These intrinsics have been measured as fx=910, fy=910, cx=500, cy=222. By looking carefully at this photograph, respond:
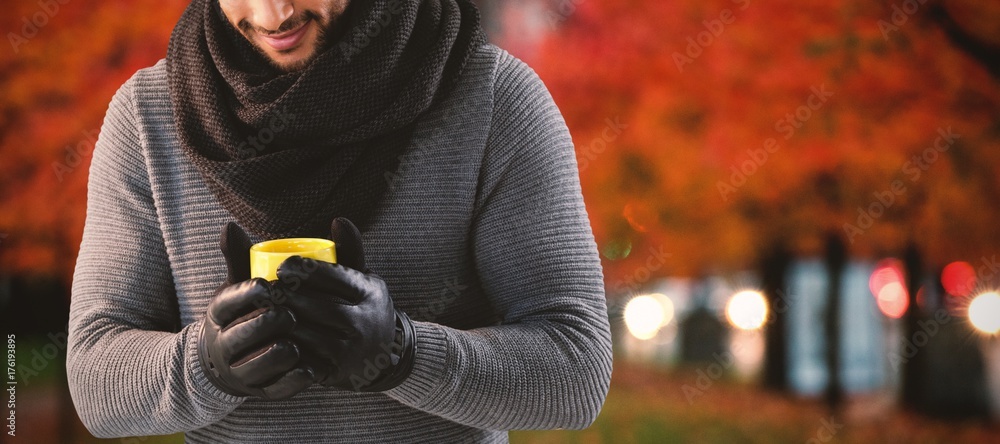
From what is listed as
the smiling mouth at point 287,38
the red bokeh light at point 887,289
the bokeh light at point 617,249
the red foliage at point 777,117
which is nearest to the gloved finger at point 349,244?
the smiling mouth at point 287,38

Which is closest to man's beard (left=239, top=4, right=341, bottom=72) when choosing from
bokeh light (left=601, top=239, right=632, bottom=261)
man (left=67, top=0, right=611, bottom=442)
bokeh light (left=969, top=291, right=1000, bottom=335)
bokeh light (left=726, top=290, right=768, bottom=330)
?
man (left=67, top=0, right=611, bottom=442)

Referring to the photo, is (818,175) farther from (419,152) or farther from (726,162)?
(419,152)

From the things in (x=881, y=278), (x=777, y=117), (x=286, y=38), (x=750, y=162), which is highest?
(x=286, y=38)

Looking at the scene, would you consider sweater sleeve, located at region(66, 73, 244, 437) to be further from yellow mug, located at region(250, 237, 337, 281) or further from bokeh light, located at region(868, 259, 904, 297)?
bokeh light, located at region(868, 259, 904, 297)

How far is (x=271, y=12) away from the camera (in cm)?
131

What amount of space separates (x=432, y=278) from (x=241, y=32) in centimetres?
48

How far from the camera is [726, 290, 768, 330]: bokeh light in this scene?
244 inches

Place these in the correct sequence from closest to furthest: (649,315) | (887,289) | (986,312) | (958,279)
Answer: (958,279) < (986,312) < (887,289) < (649,315)

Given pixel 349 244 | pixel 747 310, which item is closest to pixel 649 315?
pixel 747 310

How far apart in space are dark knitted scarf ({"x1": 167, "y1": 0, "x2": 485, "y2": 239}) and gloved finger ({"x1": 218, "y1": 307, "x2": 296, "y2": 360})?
0.30m

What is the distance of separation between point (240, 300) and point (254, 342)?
52 millimetres

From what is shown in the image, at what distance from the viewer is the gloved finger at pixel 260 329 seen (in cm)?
106

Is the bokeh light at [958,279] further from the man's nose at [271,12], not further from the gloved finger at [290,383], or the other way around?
the gloved finger at [290,383]

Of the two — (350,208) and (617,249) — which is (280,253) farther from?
(617,249)
